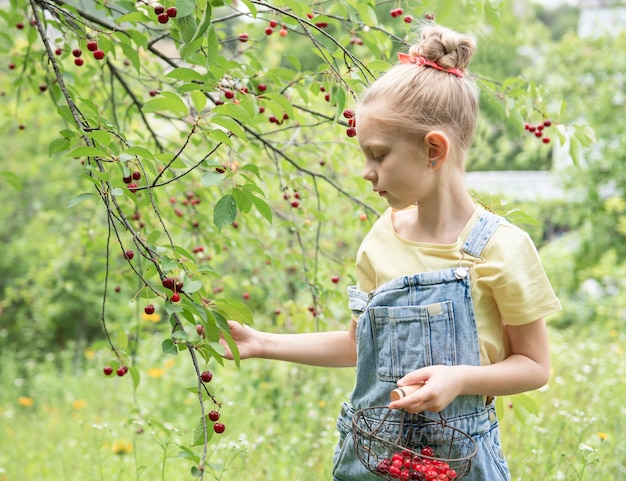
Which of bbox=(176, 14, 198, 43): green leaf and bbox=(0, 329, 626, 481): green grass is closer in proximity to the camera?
bbox=(176, 14, 198, 43): green leaf

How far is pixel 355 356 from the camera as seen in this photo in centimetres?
153

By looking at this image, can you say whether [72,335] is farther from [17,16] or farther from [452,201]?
[452,201]

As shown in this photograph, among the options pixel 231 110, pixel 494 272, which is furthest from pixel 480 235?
pixel 231 110

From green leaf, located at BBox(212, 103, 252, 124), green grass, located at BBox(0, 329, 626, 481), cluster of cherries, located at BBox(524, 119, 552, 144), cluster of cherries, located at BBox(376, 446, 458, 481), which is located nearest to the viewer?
cluster of cherries, located at BBox(376, 446, 458, 481)

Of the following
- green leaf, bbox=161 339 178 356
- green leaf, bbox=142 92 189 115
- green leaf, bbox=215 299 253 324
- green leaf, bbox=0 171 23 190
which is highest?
green leaf, bbox=0 171 23 190

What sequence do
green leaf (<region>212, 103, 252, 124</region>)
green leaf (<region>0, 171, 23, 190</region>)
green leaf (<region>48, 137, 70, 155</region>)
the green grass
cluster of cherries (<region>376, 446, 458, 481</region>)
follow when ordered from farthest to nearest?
green leaf (<region>0, 171, 23, 190</region>)
the green grass
green leaf (<region>48, 137, 70, 155</region>)
green leaf (<region>212, 103, 252, 124</region>)
cluster of cherries (<region>376, 446, 458, 481</region>)

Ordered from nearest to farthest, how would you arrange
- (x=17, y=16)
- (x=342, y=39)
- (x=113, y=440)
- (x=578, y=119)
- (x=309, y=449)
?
1. (x=342, y=39)
2. (x=17, y=16)
3. (x=309, y=449)
4. (x=113, y=440)
5. (x=578, y=119)

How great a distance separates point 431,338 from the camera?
1265mm

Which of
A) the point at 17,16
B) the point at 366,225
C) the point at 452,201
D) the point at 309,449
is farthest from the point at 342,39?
the point at 309,449

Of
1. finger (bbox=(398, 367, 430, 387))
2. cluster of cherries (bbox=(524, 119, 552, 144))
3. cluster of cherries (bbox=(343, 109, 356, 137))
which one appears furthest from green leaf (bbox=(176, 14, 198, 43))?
cluster of cherries (bbox=(524, 119, 552, 144))

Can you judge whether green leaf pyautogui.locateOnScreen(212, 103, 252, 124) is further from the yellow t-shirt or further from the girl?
the yellow t-shirt

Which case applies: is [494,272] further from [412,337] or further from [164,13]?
[164,13]

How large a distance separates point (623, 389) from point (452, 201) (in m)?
2.40

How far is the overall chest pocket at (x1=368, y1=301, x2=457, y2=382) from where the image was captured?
126 centimetres
